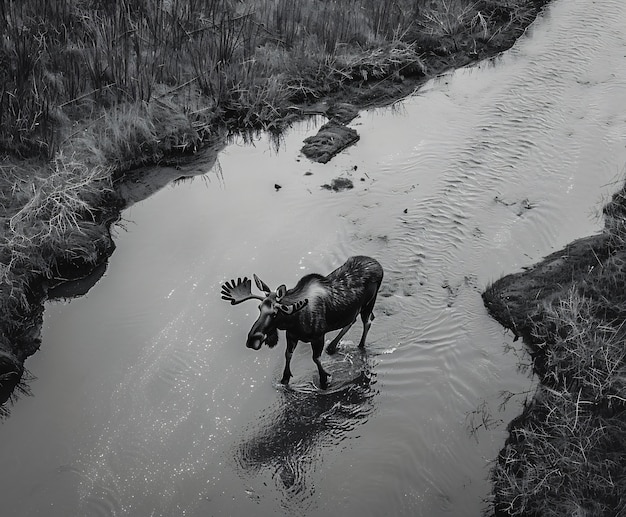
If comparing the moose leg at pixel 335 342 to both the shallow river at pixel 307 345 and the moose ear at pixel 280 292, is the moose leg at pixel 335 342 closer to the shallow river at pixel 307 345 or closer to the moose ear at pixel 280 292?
the shallow river at pixel 307 345

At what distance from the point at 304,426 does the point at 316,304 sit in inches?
39.9

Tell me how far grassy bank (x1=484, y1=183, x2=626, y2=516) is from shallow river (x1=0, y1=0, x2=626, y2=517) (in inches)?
7.8

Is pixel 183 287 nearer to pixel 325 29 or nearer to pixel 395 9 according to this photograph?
pixel 325 29

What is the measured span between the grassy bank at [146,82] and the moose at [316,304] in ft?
7.22

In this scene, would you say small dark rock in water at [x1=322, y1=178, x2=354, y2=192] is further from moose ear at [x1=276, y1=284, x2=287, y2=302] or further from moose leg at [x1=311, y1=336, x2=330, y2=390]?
moose ear at [x1=276, y1=284, x2=287, y2=302]

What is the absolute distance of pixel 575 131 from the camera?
8.84 m

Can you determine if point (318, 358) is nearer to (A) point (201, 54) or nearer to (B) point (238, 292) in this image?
(B) point (238, 292)

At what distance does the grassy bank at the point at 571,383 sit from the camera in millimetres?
4871

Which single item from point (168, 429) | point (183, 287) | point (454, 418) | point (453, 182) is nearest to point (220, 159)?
point (183, 287)

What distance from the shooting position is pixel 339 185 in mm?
7805

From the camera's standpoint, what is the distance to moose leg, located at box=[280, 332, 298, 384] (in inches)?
215

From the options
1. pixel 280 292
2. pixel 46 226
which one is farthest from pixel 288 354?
pixel 46 226

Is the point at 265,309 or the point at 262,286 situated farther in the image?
the point at 262,286

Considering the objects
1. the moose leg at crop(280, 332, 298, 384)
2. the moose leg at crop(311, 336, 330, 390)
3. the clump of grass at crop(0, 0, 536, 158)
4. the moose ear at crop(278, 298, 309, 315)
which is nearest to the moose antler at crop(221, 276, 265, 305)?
the moose ear at crop(278, 298, 309, 315)
